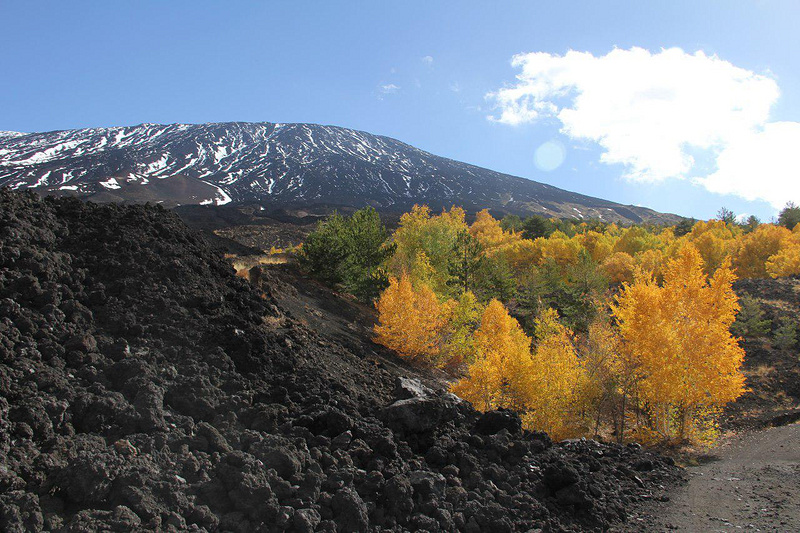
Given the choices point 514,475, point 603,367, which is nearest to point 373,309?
point 603,367

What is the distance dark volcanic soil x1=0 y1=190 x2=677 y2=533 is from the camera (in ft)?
16.0

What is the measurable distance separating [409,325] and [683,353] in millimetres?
11042

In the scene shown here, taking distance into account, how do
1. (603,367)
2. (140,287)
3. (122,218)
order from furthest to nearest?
(603,367)
(122,218)
(140,287)

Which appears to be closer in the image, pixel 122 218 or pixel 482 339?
pixel 122 218

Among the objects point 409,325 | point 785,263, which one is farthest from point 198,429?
point 785,263

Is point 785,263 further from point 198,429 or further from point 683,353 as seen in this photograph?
point 198,429

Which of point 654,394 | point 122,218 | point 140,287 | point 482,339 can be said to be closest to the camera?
point 140,287

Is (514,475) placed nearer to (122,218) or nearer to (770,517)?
(770,517)

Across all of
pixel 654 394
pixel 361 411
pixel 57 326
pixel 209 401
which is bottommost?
pixel 654 394

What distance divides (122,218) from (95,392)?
19.1ft

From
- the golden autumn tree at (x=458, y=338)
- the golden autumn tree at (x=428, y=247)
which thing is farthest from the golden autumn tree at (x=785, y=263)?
the golden autumn tree at (x=458, y=338)

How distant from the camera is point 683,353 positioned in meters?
16.2

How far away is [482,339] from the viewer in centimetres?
2042

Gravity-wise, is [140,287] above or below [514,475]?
above
